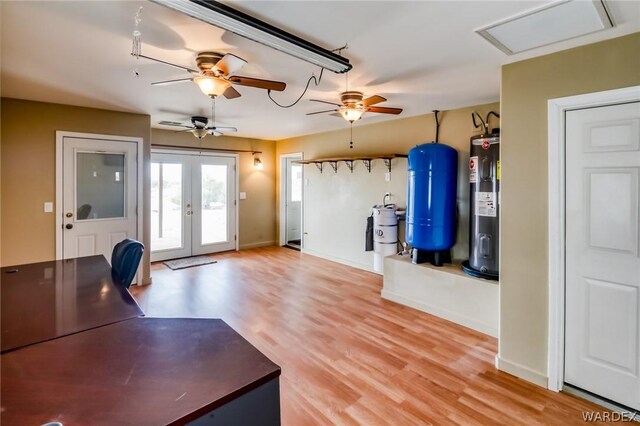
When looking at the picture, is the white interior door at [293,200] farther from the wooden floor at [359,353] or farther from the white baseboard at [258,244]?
the wooden floor at [359,353]

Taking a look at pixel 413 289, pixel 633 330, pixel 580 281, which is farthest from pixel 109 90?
pixel 633 330

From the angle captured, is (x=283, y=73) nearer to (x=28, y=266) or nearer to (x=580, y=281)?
(x=28, y=266)

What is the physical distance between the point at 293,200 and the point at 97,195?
388 cm

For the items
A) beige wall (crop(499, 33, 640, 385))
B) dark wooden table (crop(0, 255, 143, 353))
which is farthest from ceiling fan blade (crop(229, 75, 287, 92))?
beige wall (crop(499, 33, 640, 385))

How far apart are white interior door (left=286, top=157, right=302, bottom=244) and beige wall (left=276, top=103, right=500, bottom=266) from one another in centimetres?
52

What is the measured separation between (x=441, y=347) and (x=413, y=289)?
3.09ft

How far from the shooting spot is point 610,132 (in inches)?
79.7

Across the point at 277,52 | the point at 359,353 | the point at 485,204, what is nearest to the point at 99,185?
the point at 277,52

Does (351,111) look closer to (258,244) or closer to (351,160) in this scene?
(351,160)

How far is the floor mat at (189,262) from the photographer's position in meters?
5.42

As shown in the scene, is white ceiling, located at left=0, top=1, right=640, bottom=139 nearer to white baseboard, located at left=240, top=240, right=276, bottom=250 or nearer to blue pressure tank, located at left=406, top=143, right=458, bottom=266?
blue pressure tank, located at left=406, top=143, right=458, bottom=266

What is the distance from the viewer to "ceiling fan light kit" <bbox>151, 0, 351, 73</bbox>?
Answer: 143 centimetres

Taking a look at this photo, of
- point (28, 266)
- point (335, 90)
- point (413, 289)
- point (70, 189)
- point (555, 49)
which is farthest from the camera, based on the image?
point (70, 189)

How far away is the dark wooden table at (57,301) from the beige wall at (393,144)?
3.43 meters
